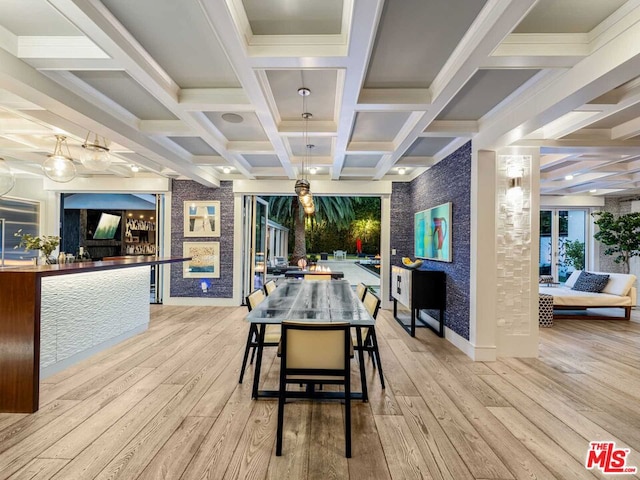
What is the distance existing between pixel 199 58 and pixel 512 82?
7.99 feet

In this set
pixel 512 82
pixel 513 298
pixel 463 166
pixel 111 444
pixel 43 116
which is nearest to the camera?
pixel 111 444

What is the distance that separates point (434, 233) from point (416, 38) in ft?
10.6

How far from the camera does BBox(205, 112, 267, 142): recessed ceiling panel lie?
340 cm

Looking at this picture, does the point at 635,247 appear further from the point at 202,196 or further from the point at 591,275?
the point at 202,196

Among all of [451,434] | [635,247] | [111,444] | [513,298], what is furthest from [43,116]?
[635,247]

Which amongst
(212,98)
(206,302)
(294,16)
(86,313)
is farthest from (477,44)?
(206,302)

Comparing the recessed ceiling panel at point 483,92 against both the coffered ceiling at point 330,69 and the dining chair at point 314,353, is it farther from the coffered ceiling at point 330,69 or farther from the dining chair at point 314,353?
the dining chair at point 314,353

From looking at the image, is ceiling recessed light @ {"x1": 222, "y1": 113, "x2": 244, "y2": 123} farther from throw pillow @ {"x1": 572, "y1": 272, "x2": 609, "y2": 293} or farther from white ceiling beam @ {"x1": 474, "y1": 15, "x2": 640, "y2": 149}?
throw pillow @ {"x1": 572, "y1": 272, "x2": 609, "y2": 293}

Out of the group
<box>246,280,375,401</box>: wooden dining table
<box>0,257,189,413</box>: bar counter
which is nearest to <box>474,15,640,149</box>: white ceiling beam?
<box>246,280,375,401</box>: wooden dining table

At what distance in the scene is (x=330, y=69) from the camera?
90.5 inches

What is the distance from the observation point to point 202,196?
6484 mm

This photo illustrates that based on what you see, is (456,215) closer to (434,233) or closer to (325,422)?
(434,233)

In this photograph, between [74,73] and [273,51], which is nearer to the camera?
[273,51]

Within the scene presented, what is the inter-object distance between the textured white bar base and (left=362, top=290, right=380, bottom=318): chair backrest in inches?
113
